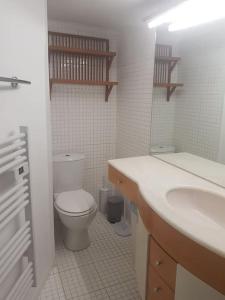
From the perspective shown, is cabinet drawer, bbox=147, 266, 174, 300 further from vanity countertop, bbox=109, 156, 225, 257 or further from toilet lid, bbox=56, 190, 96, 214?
toilet lid, bbox=56, 190, 96, 214

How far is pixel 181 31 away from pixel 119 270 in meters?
1.89

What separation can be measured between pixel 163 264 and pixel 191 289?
23 centimetres

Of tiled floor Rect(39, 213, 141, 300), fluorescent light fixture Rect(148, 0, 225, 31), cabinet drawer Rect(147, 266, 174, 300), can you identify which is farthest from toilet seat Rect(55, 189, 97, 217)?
fluorescent light fixture Rect(148, 0, 225, 31)

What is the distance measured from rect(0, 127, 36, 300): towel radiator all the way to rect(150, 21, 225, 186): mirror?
3.54 ft

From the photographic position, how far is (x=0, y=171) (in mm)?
1091

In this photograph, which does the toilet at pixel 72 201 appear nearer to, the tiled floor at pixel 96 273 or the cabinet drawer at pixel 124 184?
the tiled floor at pixel 96 273

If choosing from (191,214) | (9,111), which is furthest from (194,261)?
(9,111)

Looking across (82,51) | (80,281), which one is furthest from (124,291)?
(82,51)

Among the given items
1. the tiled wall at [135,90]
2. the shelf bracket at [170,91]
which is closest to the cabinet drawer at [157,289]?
the tiled wall at [135,90]

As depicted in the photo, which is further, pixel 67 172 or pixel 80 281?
pixel 67 172

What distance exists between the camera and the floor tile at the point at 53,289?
1.66 metres

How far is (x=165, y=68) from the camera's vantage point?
1.81 metres

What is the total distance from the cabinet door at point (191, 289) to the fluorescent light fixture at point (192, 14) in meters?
1.36

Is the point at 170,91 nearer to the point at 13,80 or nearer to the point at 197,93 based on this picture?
the point at 197,93
